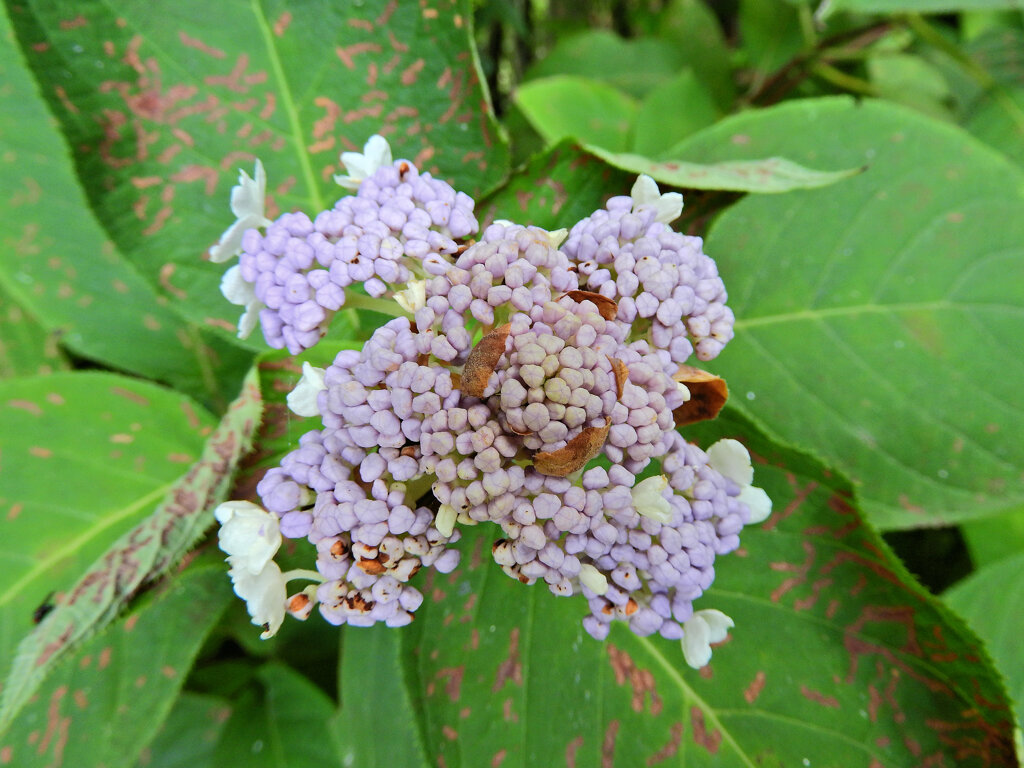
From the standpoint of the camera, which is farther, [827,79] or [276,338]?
[827,79]

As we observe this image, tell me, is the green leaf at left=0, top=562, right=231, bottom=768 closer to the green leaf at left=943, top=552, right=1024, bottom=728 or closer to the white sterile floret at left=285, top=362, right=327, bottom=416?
the white sterile floret at left=285, top=362, right=327, bottom=416

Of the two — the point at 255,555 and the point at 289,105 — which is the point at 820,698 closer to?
the point at 255,555

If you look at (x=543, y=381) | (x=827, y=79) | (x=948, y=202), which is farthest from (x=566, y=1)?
(x=543, y=381)

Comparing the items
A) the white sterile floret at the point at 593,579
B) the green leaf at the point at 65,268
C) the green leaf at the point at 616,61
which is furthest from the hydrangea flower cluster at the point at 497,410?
the green leaf at the point at 616,61

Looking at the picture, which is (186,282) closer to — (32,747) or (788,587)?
(32,747)

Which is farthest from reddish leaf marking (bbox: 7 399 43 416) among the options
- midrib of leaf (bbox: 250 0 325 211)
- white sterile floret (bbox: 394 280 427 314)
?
white sterile floret (bbox: 394 280 427 314)

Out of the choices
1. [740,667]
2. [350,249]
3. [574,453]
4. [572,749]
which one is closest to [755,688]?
[740,667]
